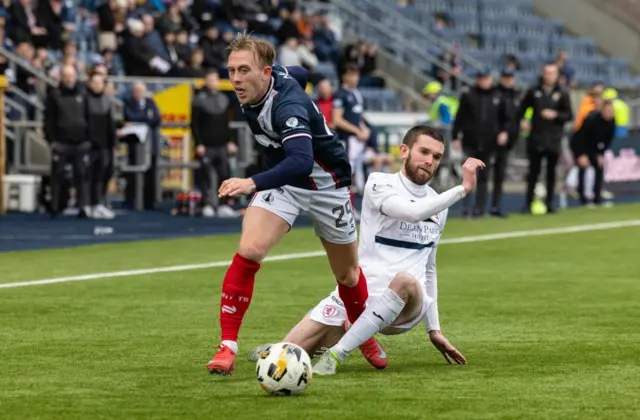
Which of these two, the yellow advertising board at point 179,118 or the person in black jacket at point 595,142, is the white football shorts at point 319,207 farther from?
the person in black jacket at point 595,142

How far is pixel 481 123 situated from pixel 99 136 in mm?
5639

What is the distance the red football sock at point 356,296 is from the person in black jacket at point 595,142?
62.8 ft

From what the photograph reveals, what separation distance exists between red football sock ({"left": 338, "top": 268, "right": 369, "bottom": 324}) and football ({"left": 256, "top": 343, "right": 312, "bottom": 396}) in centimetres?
99

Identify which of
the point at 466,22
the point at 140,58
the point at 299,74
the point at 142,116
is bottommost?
the point at 142,116

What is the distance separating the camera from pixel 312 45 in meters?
32.7

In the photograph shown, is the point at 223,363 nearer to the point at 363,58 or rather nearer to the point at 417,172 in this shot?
the point at 417,172

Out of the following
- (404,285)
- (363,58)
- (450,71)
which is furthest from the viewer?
(450,71)

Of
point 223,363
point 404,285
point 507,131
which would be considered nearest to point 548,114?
point 507,131

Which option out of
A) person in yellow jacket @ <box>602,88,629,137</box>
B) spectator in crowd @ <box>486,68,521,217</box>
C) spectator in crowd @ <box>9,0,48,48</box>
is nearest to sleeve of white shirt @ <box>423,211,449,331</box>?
spectator in crowd @ <box>486,68,521,217</box>

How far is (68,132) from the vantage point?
2139 centimetres

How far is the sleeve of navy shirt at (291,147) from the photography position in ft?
24.6

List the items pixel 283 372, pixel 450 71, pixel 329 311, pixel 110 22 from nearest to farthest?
pixel 283 372, pixel 329 311, pixel 110 22, pixel 450 71

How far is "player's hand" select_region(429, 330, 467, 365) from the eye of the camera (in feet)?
26.5

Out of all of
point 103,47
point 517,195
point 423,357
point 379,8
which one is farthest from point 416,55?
point 423,357
